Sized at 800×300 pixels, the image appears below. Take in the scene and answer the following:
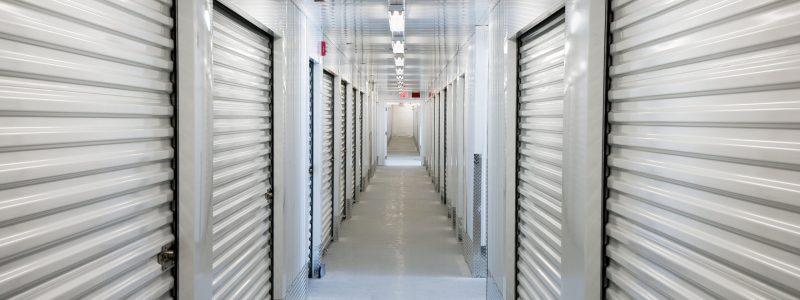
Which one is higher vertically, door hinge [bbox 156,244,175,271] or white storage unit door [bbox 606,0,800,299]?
white storage unit door [bbox 606,0,800,299]

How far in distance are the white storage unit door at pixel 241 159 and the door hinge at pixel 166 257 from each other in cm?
64

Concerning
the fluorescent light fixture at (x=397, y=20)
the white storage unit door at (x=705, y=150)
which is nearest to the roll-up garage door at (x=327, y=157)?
the fluorescent light fixture at (x=397, y=20)

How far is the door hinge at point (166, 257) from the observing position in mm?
2420

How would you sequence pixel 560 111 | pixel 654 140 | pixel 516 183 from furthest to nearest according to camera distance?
1. pixel 516 183
2. pixel 560 111
3. pixel 654 140

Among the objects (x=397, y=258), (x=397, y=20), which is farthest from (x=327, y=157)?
(x=397, y=20)

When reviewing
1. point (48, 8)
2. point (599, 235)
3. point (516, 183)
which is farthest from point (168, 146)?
point (516, 183)

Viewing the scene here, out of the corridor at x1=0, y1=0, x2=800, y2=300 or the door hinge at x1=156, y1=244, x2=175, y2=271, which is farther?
the door hinge at x1=156, y1=244, x2=175, y2=271

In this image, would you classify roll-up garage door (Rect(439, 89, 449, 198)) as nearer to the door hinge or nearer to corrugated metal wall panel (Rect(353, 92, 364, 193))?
corrugated metal wall panel (Rect(353, 92, 364, 193))

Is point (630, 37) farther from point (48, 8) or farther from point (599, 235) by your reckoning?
point (48, 8)

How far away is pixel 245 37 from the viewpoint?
3.69 meters

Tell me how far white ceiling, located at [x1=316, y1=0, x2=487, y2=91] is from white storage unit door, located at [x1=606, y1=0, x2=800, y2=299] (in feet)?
11.0

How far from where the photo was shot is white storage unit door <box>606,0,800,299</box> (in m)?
1.40

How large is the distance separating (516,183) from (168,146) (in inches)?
95.7

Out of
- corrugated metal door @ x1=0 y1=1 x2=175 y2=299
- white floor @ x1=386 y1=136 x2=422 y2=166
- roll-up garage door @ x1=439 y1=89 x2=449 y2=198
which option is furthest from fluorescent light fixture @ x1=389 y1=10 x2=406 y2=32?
white floor @ x1=386 y1=136 x2=422 y2=166
